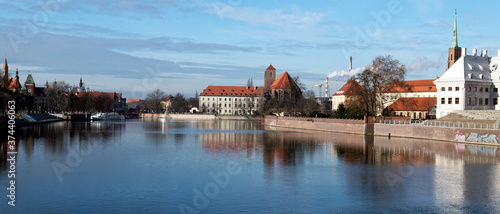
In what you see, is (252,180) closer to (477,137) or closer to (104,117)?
(477,137)

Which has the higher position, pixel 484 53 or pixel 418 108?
pixel 484 53

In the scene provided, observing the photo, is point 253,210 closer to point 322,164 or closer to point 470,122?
point 322,164

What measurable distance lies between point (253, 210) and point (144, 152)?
21.2 m

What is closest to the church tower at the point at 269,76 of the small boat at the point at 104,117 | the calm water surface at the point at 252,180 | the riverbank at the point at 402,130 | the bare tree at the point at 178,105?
the bare tree at the point at 178,105

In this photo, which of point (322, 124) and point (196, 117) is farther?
point (196, 117)

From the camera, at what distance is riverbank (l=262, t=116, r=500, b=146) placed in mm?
43638

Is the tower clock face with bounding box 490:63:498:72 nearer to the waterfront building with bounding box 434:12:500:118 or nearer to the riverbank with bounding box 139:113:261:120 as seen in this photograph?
the waterfront building with bounding box 434:12:500:118

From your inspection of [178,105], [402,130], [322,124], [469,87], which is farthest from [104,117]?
[469,87]

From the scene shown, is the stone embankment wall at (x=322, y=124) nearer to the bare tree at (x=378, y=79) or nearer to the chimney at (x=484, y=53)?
the bare tree at (x=378, y=79)

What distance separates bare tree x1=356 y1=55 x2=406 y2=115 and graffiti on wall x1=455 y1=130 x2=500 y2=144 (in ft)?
52.5

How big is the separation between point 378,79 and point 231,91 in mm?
109771

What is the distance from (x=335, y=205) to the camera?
64.9ft

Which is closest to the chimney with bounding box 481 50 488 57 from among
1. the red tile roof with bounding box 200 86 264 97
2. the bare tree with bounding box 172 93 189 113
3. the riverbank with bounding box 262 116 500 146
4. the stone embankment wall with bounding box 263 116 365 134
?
the riverbank with bounding box 262 116 500 146

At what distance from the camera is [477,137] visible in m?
44.0
